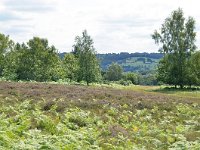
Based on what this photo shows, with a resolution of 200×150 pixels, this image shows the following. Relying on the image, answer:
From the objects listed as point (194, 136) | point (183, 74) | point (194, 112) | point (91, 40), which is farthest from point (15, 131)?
point (91, 40)

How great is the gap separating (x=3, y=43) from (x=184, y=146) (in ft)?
285

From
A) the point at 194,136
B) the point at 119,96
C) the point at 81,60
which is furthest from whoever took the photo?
the point at 81,60

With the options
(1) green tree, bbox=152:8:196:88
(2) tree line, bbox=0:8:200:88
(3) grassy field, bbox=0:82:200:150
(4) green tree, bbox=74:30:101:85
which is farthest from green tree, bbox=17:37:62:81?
(3) grassy field, bbox=0:82:200:150

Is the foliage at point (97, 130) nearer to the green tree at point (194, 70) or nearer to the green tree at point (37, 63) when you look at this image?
the green tree at point (194, 70)

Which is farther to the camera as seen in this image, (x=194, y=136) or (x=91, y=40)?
(x=91, y=40)

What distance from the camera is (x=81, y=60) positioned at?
273 ft

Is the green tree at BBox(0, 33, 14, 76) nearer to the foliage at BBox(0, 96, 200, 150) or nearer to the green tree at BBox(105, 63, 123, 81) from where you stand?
the foliage at BBox(0, 96, 200, 150)

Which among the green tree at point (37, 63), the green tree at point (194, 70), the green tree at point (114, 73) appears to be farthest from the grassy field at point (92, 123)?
the green tree at point (114, 73)

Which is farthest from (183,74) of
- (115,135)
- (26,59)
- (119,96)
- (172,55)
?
(115,135)

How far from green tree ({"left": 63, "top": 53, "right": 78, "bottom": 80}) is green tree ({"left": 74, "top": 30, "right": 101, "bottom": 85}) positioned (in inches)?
362

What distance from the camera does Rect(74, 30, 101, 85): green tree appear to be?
3233 inches

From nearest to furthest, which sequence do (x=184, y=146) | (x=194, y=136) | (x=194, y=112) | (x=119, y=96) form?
(x=184, y=146) < (x=194, y=136) < (x=194, y=112) < (x=119, y=96)

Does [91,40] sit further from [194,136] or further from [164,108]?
[194,136]

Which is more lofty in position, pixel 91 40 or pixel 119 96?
pixel 91 40
